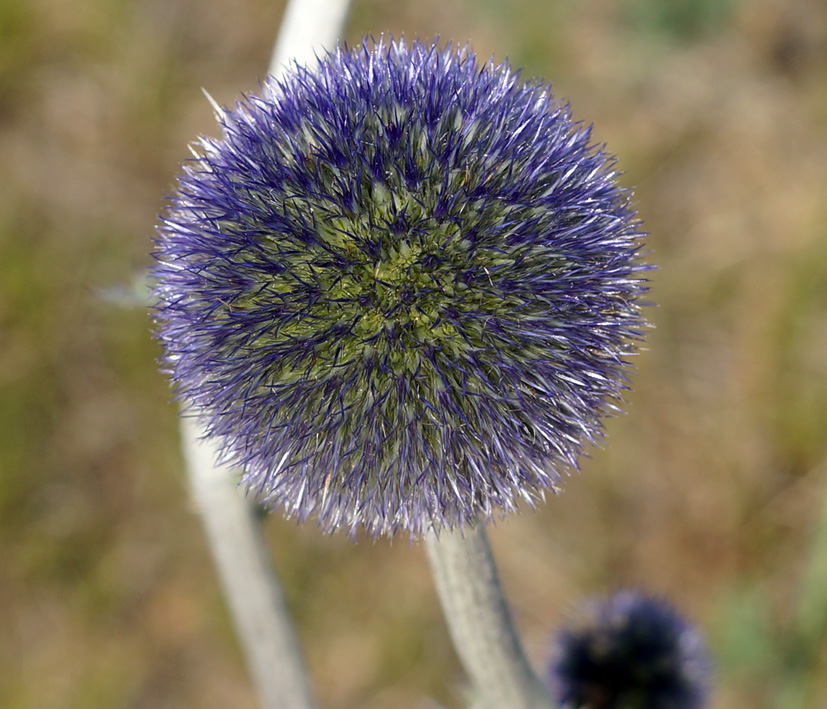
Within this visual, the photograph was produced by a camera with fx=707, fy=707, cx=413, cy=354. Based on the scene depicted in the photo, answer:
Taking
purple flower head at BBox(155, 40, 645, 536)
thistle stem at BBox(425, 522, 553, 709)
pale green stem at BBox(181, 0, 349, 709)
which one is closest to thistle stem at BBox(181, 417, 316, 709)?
pale green stem at BBox(181, 0, 349, 709)

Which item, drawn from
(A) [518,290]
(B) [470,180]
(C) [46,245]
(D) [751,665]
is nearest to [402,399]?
(A) [518,290]

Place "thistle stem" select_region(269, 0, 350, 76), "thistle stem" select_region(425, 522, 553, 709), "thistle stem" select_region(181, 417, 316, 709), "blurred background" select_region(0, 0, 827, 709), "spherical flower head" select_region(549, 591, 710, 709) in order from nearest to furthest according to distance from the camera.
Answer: "thistle stem" select_region(425, 522, 553, 709) → "thistle stem" select_region(269, 0, 350, 76) → "thistle stem" select_region(181, 417, 316, 709) → "spherical flower head" select_region(549, 591, 710, 709) → "blurred background" select_region(0, 0, 827, 709)

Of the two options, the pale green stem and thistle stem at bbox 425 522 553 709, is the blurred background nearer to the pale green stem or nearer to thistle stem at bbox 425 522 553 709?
the pale green stem

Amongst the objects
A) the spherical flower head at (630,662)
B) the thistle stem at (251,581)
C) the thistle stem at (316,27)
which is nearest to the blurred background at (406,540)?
the spherical flower head at (630,662)

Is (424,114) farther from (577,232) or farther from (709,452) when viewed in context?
(709,452)

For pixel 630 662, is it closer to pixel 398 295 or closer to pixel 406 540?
pixel 398 295

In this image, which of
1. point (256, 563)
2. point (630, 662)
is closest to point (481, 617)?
point (256, 563)
